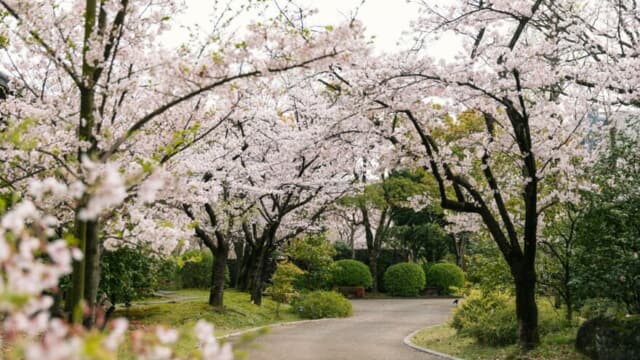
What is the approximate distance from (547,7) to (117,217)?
7.89 meters

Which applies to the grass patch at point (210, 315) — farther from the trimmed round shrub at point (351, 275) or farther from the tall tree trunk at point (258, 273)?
the trimmed round shrub at point (351, 275)

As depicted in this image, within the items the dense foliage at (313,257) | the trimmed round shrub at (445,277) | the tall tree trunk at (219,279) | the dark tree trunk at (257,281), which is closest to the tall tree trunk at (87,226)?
the tall tree trunk at (219,279)

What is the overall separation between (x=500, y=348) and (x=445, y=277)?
666 inches

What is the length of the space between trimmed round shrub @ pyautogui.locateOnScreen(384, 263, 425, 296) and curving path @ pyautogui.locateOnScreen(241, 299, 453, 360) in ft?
15.7

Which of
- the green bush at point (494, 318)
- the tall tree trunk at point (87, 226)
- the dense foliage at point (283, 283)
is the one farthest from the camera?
the dense foliage at point (283, 283)

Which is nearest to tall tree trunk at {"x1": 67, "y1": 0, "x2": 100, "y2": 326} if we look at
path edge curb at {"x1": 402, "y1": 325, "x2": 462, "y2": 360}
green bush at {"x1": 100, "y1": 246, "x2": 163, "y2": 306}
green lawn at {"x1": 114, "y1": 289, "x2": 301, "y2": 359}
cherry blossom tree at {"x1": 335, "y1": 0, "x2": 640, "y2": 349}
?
cherry blossom tree at {"x1": 335, "y1": 0, "x2": 640, "y2": 349}

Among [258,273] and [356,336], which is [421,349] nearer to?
[356,336]

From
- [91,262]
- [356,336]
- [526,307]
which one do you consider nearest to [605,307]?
[526,307]

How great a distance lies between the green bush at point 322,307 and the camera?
733 inches

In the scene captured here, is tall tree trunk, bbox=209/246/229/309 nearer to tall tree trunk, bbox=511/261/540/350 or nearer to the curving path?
the curving path

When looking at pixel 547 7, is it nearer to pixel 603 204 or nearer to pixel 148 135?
pixel 603 204

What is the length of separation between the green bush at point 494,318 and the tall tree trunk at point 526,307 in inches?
35.1

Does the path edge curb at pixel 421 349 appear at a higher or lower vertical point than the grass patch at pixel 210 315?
lower

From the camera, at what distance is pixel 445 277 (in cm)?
2756
